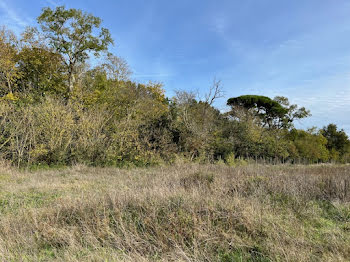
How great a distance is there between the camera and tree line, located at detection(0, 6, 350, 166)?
32.4 ft

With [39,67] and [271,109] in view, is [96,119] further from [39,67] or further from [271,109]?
[271,109]

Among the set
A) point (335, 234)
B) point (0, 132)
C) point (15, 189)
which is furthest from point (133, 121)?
point (335, 234)

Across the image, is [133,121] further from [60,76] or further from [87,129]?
[60,76]

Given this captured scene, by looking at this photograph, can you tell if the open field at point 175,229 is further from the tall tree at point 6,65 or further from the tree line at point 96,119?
the tall tree at point 6,65

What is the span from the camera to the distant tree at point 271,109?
A: 908 inches

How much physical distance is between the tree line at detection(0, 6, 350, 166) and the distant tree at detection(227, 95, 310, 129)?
3.83 m

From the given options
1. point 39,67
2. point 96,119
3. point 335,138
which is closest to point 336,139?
point 335,138

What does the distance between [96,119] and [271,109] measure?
69.7ft

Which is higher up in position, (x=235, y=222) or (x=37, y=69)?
(x=37, y=69)

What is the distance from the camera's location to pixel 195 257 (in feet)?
7.89

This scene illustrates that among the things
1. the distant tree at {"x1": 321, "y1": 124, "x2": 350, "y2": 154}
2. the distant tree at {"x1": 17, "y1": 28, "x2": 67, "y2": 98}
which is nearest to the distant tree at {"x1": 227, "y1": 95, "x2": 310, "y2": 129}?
the distant tree at {"x1": 321, "y1": 124, "x2": 350, "y2": 154}

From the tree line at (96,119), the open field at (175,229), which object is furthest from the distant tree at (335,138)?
the open field at (175,229)

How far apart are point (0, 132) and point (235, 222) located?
10539mm

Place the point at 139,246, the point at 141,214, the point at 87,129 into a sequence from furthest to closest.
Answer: the point at 87,129, the point at 141,214, the point at 139,246
